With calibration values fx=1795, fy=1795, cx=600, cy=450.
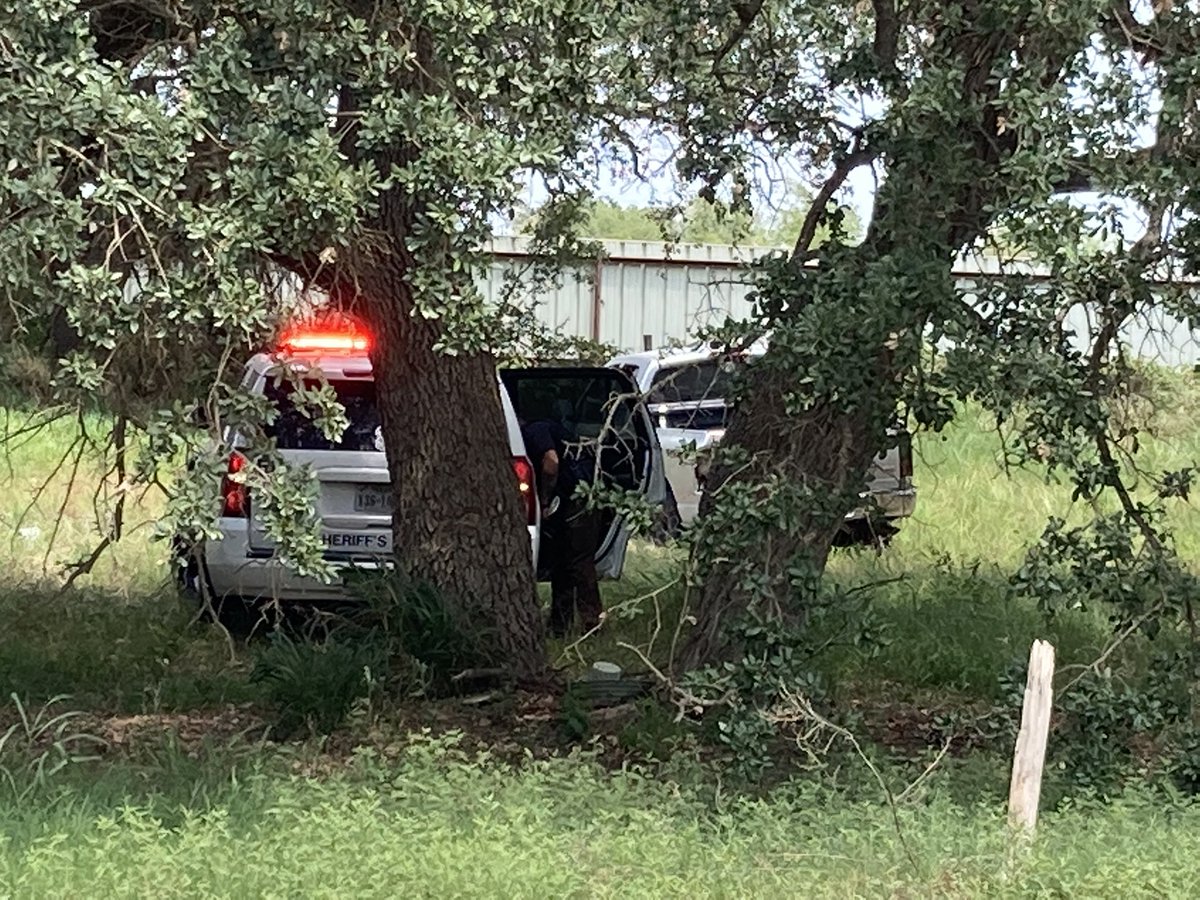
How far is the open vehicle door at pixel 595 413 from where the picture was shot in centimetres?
1009

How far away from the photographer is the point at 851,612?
7113 millimetres

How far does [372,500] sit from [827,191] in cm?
382

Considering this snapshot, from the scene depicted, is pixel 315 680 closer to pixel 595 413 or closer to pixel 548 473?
pixel 548 473

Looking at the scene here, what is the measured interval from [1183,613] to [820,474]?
1.63 meters

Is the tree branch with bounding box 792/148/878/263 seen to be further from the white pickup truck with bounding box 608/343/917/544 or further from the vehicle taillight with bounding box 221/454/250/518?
the white pickup truck with bounding box 608/343/917/544

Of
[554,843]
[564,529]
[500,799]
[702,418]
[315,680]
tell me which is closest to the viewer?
[554,843]

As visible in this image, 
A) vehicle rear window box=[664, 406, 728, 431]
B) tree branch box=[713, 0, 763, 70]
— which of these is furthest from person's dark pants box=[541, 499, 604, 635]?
tree branch box=[713, 0, 763, 70]

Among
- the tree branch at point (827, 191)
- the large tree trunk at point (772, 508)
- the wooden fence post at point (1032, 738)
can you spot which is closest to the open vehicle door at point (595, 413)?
the large tree trunk at point (772, 508)

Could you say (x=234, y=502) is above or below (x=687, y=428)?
below

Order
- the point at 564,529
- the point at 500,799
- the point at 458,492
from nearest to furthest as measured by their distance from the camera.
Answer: the point at 500,799, the point at 458,492, the point at 564,529

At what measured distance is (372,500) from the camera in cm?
1025

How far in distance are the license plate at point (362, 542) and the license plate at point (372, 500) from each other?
0.43 ft

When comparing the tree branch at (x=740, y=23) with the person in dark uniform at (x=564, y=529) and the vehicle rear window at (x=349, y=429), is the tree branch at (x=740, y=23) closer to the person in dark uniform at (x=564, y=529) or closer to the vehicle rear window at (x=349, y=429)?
the person in dark uniform at (x=564, y=529)

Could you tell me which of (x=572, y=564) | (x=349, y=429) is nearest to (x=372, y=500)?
(x=349, y=429)
